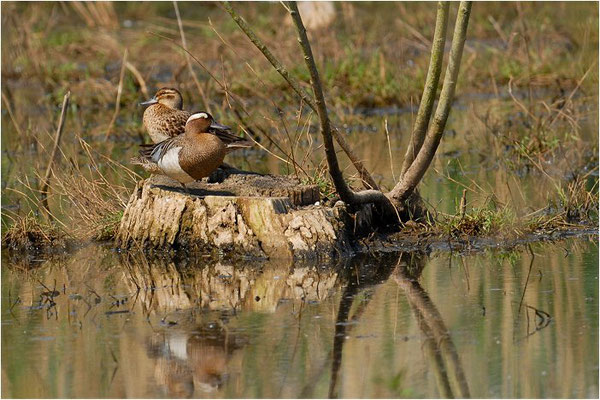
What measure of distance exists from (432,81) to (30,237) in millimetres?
3262

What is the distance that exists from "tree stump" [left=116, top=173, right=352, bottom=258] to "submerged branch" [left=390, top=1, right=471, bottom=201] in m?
0.66

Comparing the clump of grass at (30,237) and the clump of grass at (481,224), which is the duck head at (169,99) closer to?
the clump of grass at (30,237)

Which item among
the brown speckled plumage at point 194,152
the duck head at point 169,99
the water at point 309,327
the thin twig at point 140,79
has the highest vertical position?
the thin twig at point 140,79

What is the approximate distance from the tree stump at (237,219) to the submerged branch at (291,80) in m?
0.37

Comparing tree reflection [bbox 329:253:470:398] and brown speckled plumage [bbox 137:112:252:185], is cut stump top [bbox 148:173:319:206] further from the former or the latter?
tree reflection [bbox 329:253:470:398]

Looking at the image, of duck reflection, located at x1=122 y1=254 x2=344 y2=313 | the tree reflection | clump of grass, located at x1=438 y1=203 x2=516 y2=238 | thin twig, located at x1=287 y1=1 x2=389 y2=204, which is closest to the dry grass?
clump of grass, located at x1=438 y1=203 x2=516 y2=238

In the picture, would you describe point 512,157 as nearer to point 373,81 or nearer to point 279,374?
point 373,81

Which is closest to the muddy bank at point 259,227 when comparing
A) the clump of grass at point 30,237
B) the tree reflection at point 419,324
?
the tree reflection at point 419,324

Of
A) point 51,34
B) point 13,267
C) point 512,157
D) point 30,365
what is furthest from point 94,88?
point 30,365

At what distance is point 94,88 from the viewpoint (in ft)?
58.9

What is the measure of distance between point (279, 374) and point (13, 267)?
11.7 feet

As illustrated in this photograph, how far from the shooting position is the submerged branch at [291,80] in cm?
846

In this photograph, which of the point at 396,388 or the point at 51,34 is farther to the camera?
the point at 51,34

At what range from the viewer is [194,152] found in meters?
8.72
